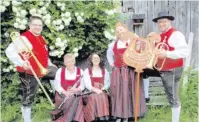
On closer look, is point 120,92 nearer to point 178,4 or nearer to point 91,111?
point 91,111

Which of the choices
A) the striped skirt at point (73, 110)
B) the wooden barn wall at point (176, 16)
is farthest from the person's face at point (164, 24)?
the wooden barn wall at point (176, 16)

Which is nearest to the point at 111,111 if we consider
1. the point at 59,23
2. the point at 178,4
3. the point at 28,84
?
the point at 28,84

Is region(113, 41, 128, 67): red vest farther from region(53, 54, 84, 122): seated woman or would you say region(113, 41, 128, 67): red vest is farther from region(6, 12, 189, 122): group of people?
region(53, 54, 84, 122): seated woman

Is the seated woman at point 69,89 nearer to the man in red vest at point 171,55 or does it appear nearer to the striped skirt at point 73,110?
the striped skirt at point 73,110

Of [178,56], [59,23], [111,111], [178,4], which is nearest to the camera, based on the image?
[178,56]

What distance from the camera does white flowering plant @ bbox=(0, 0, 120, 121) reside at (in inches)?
266

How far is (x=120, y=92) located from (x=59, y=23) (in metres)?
1.65

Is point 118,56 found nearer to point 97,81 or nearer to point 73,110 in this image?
point 97,81

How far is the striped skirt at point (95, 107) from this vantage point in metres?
5.62

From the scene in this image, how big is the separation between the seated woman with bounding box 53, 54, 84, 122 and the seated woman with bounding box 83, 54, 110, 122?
0.09m

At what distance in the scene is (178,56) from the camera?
211 inches

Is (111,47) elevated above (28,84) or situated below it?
above

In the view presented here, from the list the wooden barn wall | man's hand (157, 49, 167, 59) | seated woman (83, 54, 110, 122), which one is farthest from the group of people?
the wooden barn wall

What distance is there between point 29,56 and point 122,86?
1.14 meters
